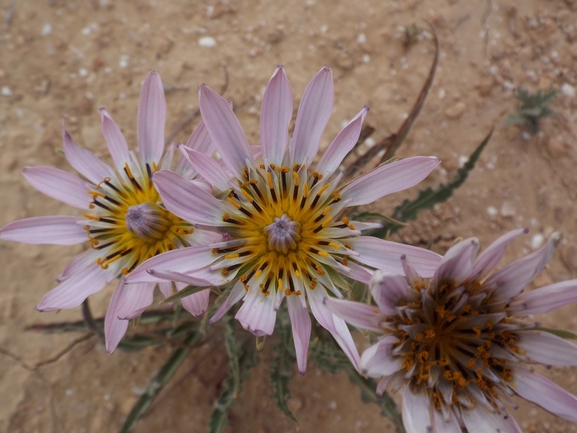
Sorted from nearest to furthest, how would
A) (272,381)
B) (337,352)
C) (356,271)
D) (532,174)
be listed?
1. (356,271)
2. (337,352)
3. (272,381)
4. (532,174)

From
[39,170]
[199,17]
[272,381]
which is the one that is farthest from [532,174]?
[39,170]

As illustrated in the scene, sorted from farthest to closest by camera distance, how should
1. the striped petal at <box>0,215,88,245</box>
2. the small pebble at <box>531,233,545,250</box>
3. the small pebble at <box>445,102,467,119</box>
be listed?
the small pebble at <box>445,102,467,119</box> → the small pebble at <box>531,233,545,250</box> → the striped petal at <box>0,215,88,245</box>

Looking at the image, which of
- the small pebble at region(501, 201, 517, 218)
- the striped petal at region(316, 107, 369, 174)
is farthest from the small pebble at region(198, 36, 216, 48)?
the small pebble at region(501, 201, 517, 218)

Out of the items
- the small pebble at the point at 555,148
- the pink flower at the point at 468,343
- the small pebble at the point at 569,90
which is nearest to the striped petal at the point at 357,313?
the pink flower at the point at 468,343

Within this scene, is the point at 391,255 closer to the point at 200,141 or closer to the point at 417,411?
the point at 417,411

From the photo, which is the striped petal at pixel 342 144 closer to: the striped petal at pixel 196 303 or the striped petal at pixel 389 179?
the striped petal at pixel 389 179

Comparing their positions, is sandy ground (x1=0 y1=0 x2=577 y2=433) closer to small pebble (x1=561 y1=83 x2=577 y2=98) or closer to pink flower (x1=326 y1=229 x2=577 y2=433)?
small pebble (x1=561 y1=83 x2=577 y2=98)

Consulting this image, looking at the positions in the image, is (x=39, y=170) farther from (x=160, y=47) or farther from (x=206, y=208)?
(x=160, y=47)

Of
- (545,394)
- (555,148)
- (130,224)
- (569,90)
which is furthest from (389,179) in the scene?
(569,90)
